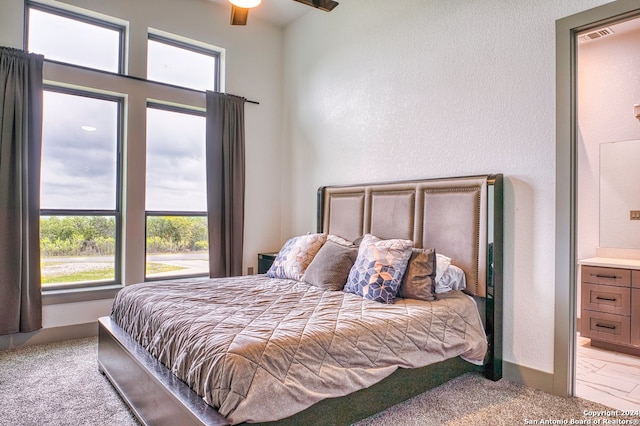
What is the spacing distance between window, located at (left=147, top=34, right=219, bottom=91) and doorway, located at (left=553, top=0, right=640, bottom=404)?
351 cm

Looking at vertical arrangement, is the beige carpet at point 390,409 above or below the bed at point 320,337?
below

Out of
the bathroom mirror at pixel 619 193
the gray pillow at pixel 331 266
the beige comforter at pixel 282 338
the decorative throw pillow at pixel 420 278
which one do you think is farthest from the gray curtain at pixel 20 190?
the bathroom mirror at pixel 619 193

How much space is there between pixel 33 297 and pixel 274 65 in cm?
355

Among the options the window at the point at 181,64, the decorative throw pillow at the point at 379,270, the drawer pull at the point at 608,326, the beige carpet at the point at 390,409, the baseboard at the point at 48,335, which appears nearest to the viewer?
the beige carpet at the point at 390,409

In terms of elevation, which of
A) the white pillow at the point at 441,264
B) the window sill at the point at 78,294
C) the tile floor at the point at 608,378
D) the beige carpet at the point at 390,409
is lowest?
the tile floor at the point at 608,378

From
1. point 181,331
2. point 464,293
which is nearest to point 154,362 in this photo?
point 181,331

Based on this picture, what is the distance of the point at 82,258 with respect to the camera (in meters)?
3.80

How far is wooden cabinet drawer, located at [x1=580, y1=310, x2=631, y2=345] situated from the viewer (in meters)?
3.39

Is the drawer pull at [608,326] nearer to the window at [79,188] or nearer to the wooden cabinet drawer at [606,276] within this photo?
the wooden cabinet drawer at [606,276]

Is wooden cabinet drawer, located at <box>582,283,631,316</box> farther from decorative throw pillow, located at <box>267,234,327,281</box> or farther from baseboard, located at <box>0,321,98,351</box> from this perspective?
baseboard, located at <box>0,321,98,351</box>

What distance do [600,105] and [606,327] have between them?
221 cm

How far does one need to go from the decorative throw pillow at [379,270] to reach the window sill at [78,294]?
2.42 meters

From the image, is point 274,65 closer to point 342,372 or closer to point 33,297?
point 33,297

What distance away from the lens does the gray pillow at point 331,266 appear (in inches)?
117
